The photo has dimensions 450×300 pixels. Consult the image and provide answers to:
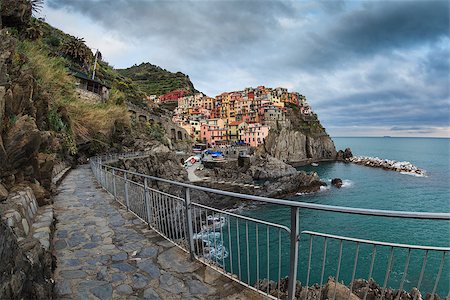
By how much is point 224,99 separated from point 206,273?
304 ft

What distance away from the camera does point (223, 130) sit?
7838 centimetres

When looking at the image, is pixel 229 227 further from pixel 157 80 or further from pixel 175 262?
pixel 157 80

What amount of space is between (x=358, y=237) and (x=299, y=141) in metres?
59.7

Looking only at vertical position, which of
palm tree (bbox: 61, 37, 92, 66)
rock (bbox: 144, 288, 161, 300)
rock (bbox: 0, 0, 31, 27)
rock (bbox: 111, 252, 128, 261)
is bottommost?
rock (bbox: 144, 288, 161, 300)

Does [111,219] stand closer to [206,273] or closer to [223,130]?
[206,273]

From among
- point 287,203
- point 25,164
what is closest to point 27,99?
point 25,164

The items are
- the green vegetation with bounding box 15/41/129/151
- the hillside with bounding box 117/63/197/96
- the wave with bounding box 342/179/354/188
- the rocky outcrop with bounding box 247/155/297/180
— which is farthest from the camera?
the hillside with bounding box 117/63/197/96

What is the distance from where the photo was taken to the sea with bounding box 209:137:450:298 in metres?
9.03

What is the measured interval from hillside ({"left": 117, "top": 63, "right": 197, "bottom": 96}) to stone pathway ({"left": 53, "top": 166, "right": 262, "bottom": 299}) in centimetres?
11298

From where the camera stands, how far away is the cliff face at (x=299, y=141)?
74188 mm

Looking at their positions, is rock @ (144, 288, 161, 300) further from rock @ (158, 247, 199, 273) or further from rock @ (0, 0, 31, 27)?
rock @ (0, 0, 31, 27)

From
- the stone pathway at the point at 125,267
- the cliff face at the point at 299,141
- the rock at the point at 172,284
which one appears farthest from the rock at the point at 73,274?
the cliff face at the point at 299,141

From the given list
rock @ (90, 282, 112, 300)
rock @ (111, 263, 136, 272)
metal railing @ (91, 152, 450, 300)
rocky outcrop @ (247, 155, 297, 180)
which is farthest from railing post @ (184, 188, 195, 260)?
rocky outcrop @ (247, 155, 297, 180)

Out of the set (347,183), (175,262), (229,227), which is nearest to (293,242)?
(229,227)
